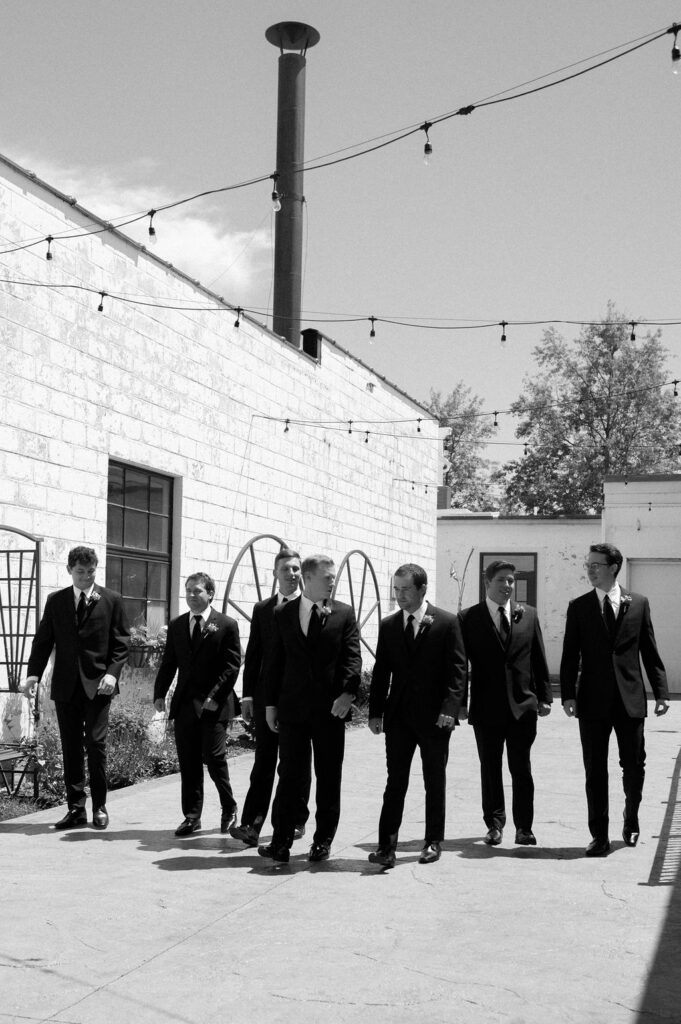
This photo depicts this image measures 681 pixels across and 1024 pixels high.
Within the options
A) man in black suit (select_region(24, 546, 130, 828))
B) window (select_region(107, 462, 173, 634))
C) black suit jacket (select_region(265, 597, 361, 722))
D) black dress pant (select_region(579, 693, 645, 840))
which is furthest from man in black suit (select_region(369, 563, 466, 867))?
window (select_region(107, 462, 173, 634))

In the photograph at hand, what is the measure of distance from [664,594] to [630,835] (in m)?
17.1

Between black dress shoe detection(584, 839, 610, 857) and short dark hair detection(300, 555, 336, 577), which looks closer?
short dark hair detection(300, 555, 336, 577)

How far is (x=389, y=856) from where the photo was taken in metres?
6.36

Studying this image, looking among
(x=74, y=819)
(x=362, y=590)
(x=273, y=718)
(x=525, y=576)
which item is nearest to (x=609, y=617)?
(x=273, y=718)

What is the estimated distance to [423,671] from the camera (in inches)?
260

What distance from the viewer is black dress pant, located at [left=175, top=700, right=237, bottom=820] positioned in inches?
289

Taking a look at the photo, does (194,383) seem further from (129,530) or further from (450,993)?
(450,993)

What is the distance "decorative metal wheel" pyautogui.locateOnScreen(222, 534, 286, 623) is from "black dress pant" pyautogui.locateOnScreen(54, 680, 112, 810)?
554 cm

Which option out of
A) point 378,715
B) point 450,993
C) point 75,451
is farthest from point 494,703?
point 75,451

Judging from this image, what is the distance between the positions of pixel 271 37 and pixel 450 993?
17600 millimetres

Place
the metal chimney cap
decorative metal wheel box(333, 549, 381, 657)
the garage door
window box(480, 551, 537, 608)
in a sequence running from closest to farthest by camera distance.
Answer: decorative metal wheel box(333, 549, 381, 657)
the metal chimney cap
the garage door
window box(480, 551, 537, 608)

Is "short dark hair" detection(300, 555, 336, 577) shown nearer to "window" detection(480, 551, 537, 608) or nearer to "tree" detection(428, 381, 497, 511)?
"window" detection(480, 551, 537, 608)

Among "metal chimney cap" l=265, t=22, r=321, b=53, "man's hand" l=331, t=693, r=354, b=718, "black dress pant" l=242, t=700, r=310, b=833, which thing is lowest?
"black dress pant" l=242, t=700, r=310, b=833

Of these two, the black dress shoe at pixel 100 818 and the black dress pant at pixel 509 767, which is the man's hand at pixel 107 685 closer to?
the black dress shoe at pixel 100 818
